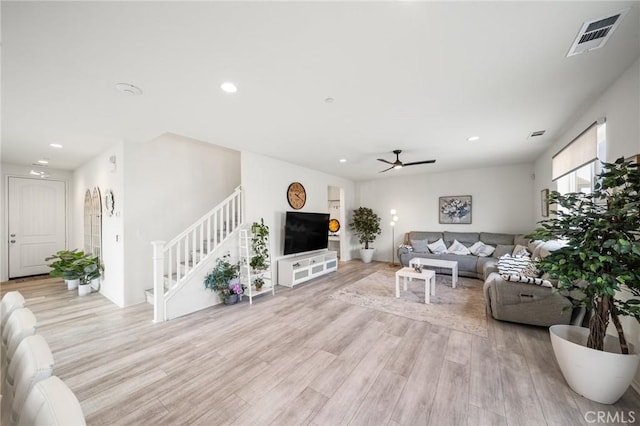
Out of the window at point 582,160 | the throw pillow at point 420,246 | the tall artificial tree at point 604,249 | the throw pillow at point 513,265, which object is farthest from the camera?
the throw pillow at point 420,246

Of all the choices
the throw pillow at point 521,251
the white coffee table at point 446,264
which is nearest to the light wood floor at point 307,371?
the white coffee table at point 446,264

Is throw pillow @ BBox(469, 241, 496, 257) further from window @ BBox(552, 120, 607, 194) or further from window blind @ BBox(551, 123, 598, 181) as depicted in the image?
window blind @ BBox(551, 123, 598, 181)

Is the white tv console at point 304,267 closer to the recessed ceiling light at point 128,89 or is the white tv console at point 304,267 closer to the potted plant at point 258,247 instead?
the potted plant at point 258,247

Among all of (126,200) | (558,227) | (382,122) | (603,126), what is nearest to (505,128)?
(603,126)

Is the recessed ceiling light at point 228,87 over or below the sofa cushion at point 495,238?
over

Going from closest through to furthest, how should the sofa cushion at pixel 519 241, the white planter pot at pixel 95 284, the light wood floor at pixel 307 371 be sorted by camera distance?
the light wood floor at pixel 307 371, the white planter pot at pixel 95 284, the sofa cushion at pixel 519 241

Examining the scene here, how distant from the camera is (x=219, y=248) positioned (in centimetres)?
385

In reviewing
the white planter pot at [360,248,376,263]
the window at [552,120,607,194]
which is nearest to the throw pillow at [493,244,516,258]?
the window at [552,120,607,194]

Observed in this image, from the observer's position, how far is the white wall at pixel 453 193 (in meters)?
5.61

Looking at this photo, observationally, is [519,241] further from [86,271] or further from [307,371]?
[86,271]

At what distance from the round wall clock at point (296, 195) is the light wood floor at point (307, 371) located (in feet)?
8.57

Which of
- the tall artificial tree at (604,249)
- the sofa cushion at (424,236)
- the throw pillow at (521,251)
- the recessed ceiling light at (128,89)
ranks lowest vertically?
the throw pillow at (521,251)

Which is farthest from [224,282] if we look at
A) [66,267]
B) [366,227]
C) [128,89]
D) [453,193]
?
[453,193]

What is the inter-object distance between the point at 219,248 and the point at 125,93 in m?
2.34
